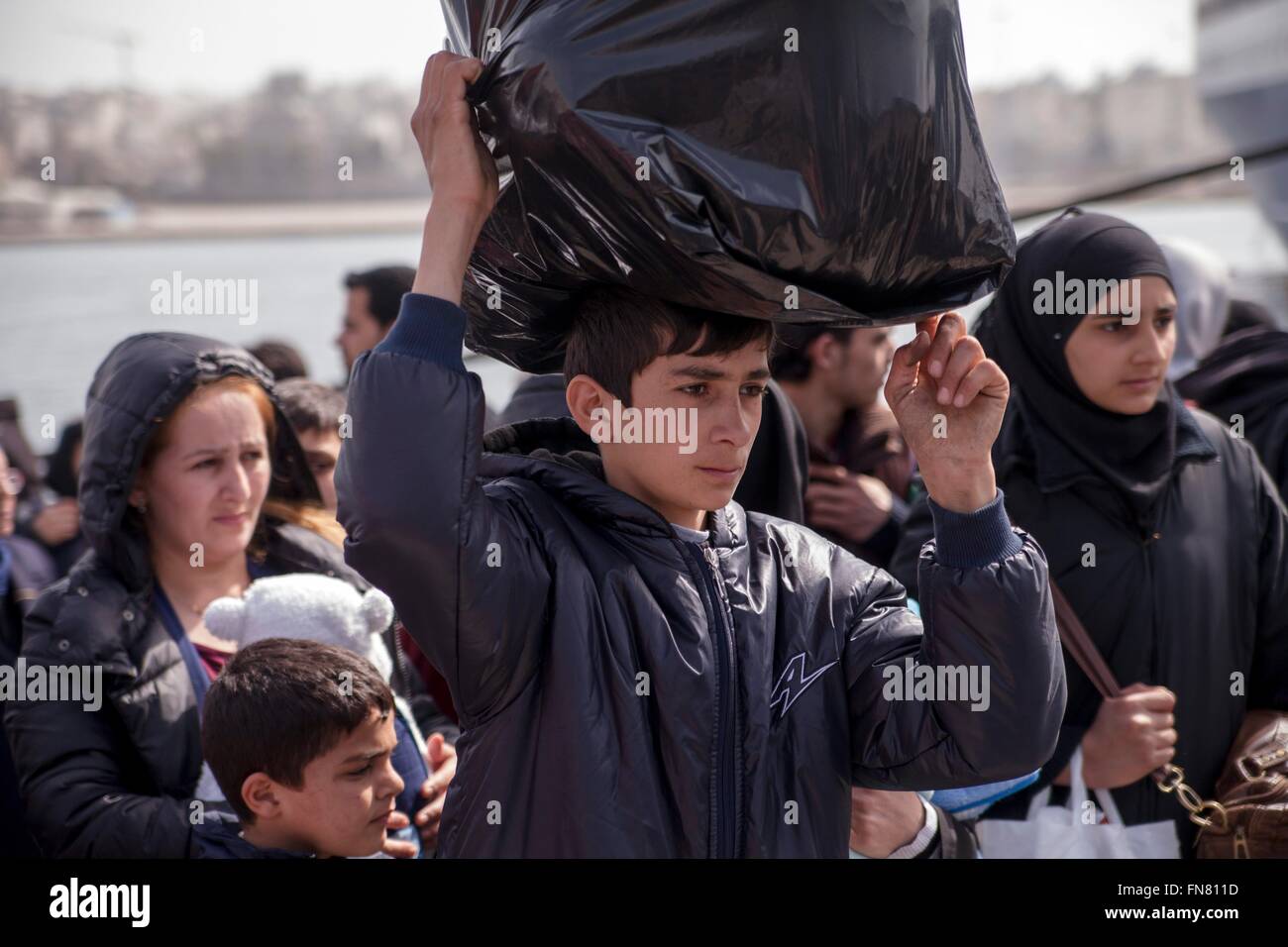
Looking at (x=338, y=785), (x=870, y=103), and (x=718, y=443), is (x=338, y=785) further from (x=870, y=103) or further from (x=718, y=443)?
(x=870, y=103)

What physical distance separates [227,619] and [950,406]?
1345 mm

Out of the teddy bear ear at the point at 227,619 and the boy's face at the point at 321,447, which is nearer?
the teddy bear ear at the point at 227,619

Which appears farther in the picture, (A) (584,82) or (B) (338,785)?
(B) (338,785)

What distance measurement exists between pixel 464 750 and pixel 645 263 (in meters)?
0.61

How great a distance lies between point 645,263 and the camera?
1631 millimetres

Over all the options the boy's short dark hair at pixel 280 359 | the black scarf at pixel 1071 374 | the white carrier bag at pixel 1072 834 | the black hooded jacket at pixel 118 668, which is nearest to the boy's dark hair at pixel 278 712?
the black hooded jacket at pixel 118 668

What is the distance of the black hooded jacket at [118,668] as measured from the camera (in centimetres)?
228

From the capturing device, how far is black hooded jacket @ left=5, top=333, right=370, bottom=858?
2.28 m

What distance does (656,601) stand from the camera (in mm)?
1653

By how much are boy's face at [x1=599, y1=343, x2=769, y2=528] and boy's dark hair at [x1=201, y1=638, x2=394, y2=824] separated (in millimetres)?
719

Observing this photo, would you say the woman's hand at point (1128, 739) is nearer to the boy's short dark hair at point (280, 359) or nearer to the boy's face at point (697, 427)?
the boy's face at point (697, 427)

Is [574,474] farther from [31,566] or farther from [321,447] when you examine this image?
[31,566]
